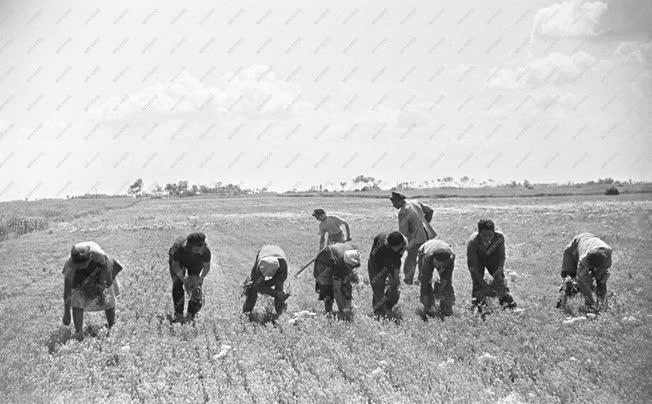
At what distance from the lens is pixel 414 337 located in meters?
7.81

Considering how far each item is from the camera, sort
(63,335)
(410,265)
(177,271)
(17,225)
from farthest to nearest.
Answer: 1. (17,225)
2. (410,265)
3. (177,271)
4. (63,335)

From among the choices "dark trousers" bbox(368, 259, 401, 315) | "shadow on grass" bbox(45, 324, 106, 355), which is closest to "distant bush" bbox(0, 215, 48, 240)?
"shadow on grass" bbox(45, 324, 106, 355)

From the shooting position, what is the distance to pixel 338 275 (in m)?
9.06

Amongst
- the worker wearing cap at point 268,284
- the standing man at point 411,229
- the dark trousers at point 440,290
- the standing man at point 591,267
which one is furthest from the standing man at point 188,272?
the standing man at point 591,267

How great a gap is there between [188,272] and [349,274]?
2.76 m

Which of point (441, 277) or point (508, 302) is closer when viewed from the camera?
point (441, 277)

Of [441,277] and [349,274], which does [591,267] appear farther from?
[349,274]

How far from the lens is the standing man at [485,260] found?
30.9 ft

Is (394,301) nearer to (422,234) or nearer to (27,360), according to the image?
(422,234)

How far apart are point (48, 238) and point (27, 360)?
75.6ft

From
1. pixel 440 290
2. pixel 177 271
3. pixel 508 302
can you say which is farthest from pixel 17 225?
pixel 508 302

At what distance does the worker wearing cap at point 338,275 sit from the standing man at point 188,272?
197cm

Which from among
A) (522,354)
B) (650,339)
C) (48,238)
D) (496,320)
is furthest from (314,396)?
(48,238)

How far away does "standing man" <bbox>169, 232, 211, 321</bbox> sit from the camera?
9.11 meters
